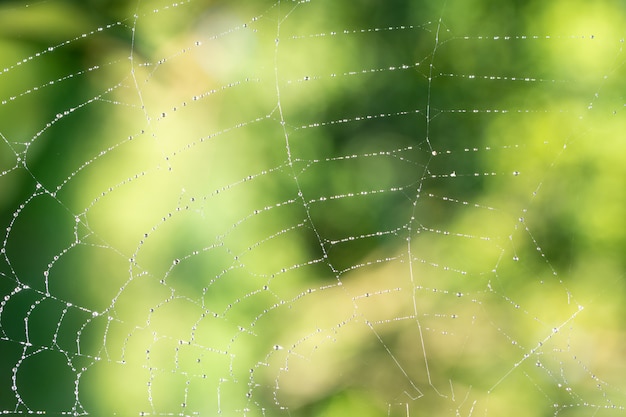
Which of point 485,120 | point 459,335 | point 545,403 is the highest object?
point 485,120

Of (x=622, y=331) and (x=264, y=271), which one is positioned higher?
(x=264, y=271)

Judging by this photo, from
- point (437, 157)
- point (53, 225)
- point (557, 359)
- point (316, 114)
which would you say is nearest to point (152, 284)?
point (53, 225)

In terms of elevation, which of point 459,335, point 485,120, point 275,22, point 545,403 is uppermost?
point 275,22

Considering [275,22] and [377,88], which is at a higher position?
[275,22]

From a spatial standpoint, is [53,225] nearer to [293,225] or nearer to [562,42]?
[293,225]

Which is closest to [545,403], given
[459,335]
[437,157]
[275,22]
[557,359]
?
[557,359]

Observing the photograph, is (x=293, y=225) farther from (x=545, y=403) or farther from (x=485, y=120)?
(x=545, y=403)
